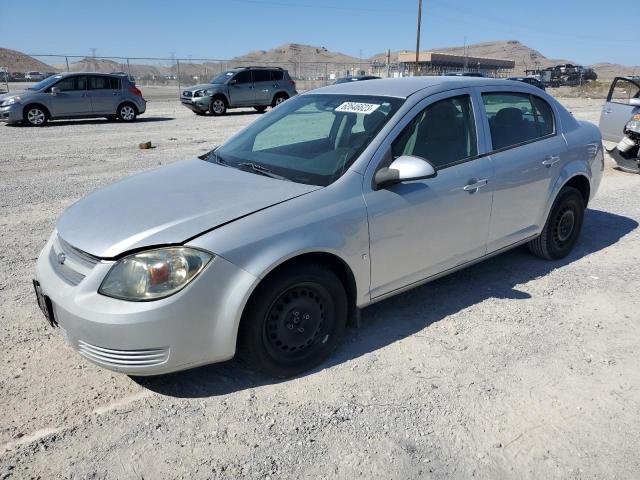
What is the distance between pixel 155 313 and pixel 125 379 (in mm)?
805

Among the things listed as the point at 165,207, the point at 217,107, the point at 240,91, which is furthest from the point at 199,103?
the point at 165,207

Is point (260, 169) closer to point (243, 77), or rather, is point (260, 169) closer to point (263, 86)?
point (243, 77)

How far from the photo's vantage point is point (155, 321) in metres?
2.62

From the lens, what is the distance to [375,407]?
9.59 feet

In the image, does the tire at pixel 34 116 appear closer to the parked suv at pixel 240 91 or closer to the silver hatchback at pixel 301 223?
the parked suv at pixel 240 91

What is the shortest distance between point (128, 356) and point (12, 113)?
601 inches

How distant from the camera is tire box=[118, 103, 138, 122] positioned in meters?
17.5

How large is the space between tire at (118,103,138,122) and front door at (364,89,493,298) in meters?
15.7

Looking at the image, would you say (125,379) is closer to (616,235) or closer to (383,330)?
(383,330)

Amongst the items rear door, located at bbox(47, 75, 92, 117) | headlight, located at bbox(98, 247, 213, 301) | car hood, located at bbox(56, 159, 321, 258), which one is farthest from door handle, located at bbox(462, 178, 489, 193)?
rear door, located at bbox(47, 75, 92, 117)

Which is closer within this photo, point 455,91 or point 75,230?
point 75,230

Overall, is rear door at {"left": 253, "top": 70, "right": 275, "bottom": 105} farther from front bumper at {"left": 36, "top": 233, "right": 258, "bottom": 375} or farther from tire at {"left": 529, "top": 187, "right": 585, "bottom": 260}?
front bumper at {"left": 36, "top": 233, "right": 258, "bottom": 375}

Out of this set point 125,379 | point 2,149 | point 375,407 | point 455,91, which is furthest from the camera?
point 2,149

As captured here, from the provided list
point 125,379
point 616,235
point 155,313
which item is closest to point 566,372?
point 155,313
